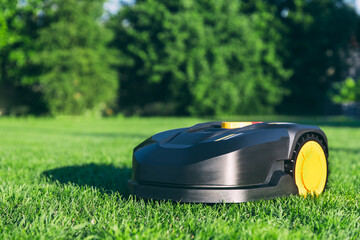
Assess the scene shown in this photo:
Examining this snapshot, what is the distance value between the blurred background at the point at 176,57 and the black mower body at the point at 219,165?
902 inches

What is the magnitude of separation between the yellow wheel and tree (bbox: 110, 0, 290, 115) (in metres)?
23.8

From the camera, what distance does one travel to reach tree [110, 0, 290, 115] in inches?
1069

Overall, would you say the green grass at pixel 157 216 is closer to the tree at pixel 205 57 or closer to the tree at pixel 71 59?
the tree at pixel 71 59

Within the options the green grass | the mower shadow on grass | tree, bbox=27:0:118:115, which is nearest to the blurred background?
tree, bbox=27:0:118:115

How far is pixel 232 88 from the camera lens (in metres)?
27.3

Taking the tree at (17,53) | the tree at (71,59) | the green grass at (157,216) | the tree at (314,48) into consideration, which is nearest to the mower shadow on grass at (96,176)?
the green grass at (157,216)

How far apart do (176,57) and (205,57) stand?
2.05m

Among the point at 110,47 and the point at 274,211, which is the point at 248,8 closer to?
the point at 110,47

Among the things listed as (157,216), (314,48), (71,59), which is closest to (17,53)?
(71,59)

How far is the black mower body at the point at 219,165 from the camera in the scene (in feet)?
8.20

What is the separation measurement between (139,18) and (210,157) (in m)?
28.0

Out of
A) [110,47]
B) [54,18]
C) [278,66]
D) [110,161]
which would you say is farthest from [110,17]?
[110,161]

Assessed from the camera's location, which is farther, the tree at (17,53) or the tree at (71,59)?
the tree at (17,53)

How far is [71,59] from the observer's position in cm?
2497
